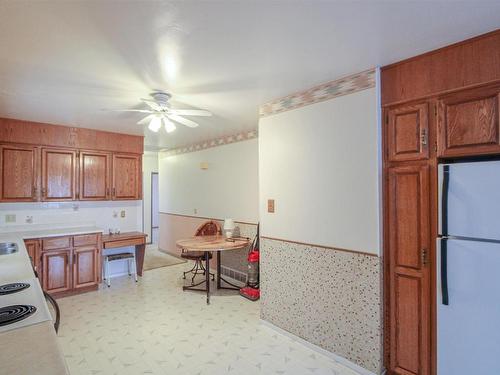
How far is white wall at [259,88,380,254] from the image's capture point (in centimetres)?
225

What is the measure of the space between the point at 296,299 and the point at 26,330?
215 cm

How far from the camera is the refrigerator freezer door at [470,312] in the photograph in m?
1.70

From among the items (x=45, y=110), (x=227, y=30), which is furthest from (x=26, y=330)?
(x=45, y=110)

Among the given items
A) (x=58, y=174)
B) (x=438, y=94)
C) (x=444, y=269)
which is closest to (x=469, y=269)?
(x=444, y=269)

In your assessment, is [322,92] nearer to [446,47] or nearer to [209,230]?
[446,47]

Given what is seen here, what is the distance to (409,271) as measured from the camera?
2.09 metres

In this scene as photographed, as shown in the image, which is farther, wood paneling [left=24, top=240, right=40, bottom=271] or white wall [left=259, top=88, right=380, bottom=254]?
Result: wood paneling [left=24, top=240, right=40, bottom=271]

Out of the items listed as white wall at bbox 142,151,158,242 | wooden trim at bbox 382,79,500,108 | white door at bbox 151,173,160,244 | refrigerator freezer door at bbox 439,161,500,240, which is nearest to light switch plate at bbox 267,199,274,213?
wooden trim at bbox 382,79,500,108

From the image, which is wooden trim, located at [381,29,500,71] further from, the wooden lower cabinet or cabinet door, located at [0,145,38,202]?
cabinet door, located at [0,145,38,202]

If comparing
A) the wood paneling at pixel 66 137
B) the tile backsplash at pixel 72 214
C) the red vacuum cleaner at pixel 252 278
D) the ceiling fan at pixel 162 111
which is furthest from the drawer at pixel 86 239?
the red vacuum cleaner at pixel 252 278

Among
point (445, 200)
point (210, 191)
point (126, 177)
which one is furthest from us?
point (210, 191)

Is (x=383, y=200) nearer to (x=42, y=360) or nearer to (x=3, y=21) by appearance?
(x=42, y=360)

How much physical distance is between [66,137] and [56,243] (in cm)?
149

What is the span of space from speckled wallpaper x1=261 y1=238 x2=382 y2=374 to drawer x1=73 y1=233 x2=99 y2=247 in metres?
2.54
